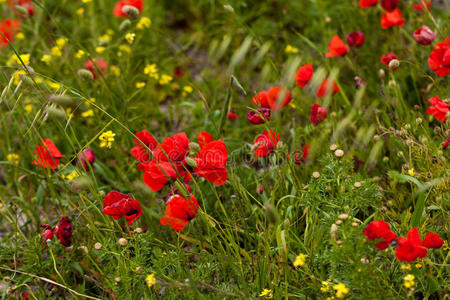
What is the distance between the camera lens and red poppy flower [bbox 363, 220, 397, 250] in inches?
49.6

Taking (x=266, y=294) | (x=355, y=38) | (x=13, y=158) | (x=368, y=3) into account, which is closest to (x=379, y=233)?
(x=266, y=294)

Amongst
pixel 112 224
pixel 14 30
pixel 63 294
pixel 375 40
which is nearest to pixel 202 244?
pixel 112 224

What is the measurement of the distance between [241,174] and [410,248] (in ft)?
2.81

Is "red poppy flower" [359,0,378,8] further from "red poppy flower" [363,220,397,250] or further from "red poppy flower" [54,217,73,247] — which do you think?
"red poppy flower" [54,217,73,247]

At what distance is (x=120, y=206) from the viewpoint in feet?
5.06

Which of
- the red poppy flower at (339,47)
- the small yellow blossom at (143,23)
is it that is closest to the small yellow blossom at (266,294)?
the red poppy flower at (339,47)

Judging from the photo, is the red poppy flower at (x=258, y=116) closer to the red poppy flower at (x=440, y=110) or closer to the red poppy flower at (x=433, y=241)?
the red poppy flower at (x=440, y=110)

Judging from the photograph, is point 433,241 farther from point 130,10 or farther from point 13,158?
point 13,158

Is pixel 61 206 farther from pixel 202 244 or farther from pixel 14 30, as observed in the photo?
pixel 14 30

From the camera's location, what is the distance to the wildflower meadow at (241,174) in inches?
57.9

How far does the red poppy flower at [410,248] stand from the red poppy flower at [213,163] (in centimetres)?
57

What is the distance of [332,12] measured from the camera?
2816 millimetres

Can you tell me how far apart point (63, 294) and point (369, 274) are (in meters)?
1.11

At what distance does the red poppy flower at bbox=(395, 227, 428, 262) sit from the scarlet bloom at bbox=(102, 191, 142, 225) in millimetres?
803
